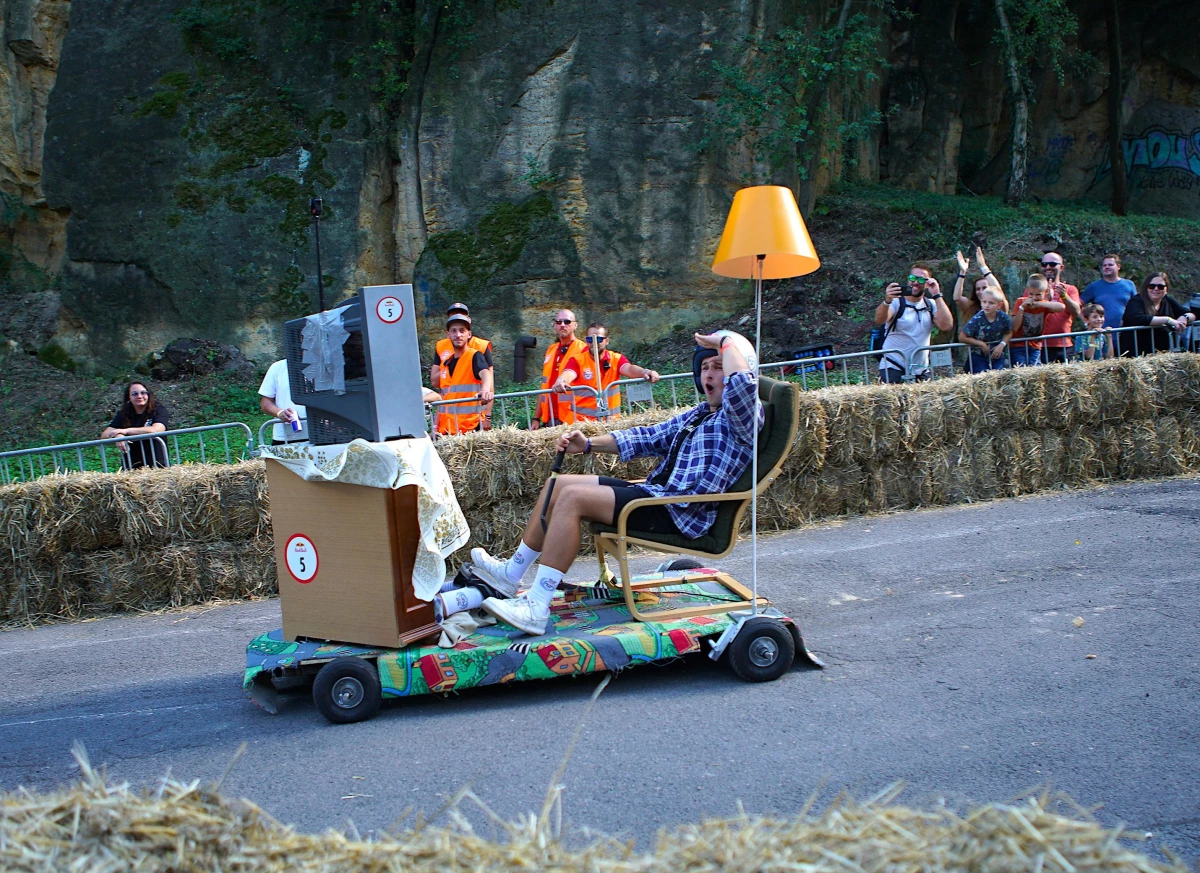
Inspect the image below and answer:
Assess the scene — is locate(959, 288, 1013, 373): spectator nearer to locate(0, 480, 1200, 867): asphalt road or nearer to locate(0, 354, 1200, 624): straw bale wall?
locate(0, 354, 1200, 624): straw bale wall

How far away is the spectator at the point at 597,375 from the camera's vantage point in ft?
28.9

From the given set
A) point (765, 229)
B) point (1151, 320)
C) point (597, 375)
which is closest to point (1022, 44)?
point (1151, 320)

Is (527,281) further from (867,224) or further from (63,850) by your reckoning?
(63,850)

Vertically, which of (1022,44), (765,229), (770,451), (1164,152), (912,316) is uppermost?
(1022,44)

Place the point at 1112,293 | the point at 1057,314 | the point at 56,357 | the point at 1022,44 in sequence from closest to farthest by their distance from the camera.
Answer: the point at 1057,314
the point at 1112,293
the point at 56,357
the point at 1022,44

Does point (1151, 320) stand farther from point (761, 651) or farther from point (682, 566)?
point (761, 651)

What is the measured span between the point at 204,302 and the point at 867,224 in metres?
11.5

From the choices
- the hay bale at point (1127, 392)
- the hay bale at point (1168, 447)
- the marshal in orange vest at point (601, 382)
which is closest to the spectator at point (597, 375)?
the marshal in orange vest at point (601, 382)

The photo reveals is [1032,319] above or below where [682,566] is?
above

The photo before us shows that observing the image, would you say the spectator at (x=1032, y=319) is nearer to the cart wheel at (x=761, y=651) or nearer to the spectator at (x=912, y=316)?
the spectator at (x=912, y=316)

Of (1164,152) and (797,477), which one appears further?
(1164,152)

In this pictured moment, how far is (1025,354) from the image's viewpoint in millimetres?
9703

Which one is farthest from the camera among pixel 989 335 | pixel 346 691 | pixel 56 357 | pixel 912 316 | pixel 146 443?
pixel 56 357

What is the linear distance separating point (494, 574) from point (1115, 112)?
2175 centimetres
